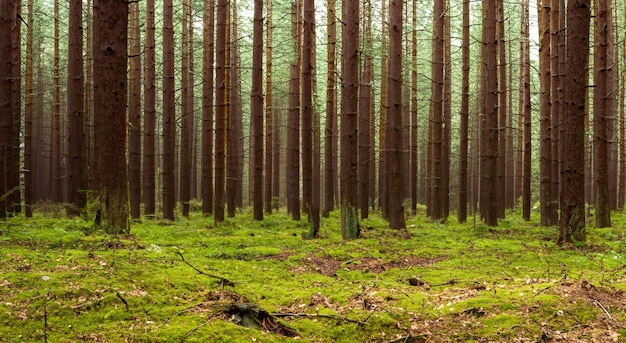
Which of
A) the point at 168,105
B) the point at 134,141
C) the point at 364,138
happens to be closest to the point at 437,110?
the point at 364,138

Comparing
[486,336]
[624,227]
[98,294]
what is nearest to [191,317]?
[98,294]

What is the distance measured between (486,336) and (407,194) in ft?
81.3

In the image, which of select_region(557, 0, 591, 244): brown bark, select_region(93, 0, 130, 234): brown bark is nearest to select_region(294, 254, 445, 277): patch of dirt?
select_region(557, 0, 591, 244): brown bark

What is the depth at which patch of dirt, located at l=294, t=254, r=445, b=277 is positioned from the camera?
914cm

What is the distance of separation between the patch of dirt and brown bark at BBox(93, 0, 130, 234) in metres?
3.68

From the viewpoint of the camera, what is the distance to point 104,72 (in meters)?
8.43

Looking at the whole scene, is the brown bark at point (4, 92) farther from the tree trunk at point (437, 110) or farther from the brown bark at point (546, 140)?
the brown bark at point (546, 140)

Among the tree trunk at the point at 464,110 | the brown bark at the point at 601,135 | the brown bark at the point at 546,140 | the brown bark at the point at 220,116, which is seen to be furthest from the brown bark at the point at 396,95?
A: the brown bark at the point at 601,135

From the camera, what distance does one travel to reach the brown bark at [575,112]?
1062 centimetres

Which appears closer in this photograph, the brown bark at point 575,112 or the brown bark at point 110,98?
the brown bark at point 110,98

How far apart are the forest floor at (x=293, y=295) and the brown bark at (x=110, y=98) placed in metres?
0.98

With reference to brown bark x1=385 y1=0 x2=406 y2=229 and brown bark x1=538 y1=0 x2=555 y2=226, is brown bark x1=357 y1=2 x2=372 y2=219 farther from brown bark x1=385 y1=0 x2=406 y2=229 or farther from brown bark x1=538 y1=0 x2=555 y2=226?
brown bark x1=538 y1=0 x2=555 y2=226

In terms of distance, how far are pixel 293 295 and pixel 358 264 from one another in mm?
3488

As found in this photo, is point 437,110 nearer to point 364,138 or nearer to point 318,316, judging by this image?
point 364,138
